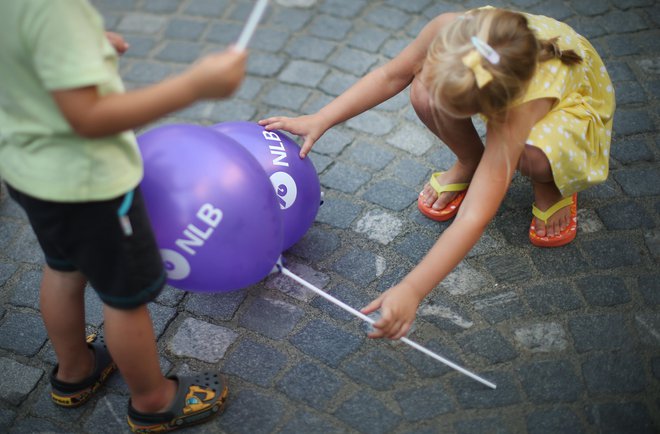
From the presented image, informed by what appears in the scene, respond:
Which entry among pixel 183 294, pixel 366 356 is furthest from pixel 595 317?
pixel 183 294

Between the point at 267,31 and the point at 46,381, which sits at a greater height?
the point at 267,31

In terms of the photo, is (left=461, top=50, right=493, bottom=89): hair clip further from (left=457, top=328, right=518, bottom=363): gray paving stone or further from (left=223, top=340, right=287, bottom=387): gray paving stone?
(left=223, top=340, right=287, bottom=387): gray paving stone

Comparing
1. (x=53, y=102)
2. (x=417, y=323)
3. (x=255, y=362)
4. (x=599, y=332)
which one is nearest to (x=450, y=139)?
(x=417, y=323)

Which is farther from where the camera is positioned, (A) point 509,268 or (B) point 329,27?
(B) point 329,27

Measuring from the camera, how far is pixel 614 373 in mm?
2027

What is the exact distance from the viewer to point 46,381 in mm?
2186

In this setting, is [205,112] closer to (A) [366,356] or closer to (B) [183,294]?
(B) [183,294]

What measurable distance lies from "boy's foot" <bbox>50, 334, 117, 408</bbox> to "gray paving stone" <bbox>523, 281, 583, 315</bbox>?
147cm

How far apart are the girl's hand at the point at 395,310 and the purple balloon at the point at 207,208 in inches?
15.4

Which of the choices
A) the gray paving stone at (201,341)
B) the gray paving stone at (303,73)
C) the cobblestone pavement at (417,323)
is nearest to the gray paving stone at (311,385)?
the cobblestone pavement at (417,323)

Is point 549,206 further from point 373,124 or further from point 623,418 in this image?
point 373,124

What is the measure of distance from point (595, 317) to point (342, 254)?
36.7 inches

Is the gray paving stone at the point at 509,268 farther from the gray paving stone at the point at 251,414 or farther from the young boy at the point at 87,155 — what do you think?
the young boy at the point at 87,155

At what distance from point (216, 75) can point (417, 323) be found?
122cm
